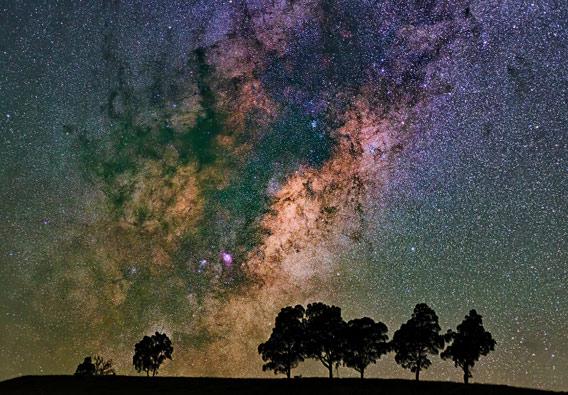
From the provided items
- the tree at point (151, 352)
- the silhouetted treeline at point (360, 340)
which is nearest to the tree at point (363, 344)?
the silhouetted treeline at point (360, 340)

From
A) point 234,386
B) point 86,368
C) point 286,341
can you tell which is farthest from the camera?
point 86,368

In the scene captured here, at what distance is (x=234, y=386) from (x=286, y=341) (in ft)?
57.3

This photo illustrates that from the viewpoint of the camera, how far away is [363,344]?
86.9 m

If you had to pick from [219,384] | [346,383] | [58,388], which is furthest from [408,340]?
[58,388]

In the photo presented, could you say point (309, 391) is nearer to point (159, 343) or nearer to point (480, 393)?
point (480, 393)

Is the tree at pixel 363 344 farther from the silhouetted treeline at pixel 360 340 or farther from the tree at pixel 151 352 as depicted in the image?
the tree at pixel 151 352

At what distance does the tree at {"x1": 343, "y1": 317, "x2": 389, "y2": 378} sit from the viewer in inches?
3418

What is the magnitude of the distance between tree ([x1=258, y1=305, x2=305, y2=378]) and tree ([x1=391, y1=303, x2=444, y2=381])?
15294 mm

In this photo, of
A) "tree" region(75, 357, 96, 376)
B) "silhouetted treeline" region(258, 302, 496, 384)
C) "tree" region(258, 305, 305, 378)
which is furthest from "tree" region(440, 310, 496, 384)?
"tree" region(75, 357, 96, 376)

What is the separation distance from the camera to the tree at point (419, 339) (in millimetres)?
83500

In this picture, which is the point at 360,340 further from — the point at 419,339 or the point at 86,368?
the point at 86,368

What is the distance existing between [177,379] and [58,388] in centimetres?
1624

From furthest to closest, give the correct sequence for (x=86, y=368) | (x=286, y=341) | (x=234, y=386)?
(x=86, y=368) < (x=286, y=341) < (x=234, y=386)

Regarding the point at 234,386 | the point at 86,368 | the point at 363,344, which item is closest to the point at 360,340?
the point at 363,344
